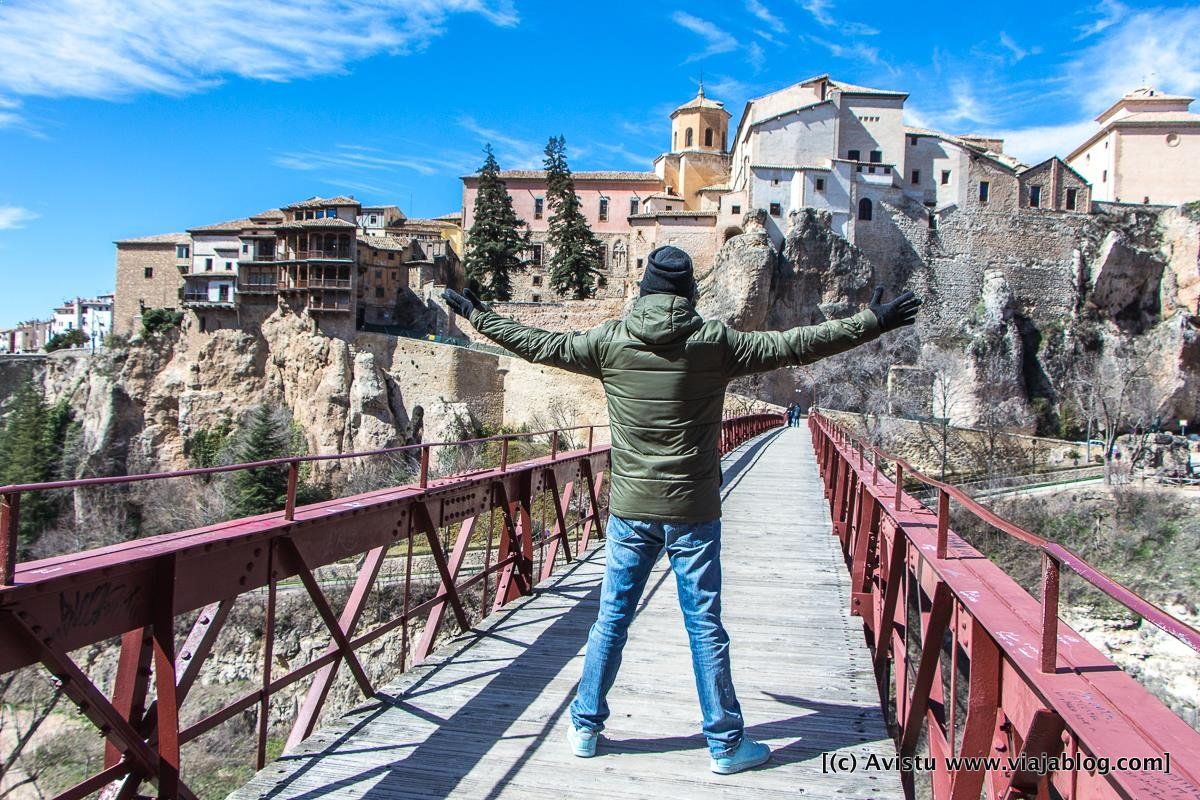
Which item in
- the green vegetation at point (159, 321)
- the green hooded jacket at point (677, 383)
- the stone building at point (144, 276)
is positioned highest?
the stone building at point (144, 276)

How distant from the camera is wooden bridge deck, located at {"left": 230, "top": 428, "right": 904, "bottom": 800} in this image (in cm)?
362

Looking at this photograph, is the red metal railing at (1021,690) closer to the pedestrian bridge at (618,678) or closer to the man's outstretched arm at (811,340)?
the pedestrian bridge at (618,678)

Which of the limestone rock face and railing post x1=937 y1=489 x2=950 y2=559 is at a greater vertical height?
the limestone rock face

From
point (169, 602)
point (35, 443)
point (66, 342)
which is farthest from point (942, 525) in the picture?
point (66, 342)

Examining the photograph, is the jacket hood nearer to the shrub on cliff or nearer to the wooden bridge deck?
the wooden bridge deck

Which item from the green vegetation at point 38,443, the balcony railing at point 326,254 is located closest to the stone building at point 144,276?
the green vegetation at point 38,443

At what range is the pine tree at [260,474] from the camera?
29.9 m

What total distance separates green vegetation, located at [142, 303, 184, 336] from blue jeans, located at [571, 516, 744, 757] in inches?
1908

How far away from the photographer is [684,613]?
12.2 ft

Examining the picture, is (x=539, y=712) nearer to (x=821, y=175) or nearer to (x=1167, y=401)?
(x=821, y=175)

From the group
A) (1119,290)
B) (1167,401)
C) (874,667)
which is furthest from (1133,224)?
(874,667)

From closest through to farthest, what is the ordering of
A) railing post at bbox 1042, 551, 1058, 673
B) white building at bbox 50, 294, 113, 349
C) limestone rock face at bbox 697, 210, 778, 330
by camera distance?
railing post at bbox 1042, 551, 1058, 673 < limestone rock face at bbox 697, 210, 778, 330 < white building at bbox 50, 294, 113, 349

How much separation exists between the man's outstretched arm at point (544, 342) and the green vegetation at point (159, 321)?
47.7m

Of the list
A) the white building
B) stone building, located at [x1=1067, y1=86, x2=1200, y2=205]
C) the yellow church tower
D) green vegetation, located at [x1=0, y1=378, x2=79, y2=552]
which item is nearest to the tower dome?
the yellow church tower
